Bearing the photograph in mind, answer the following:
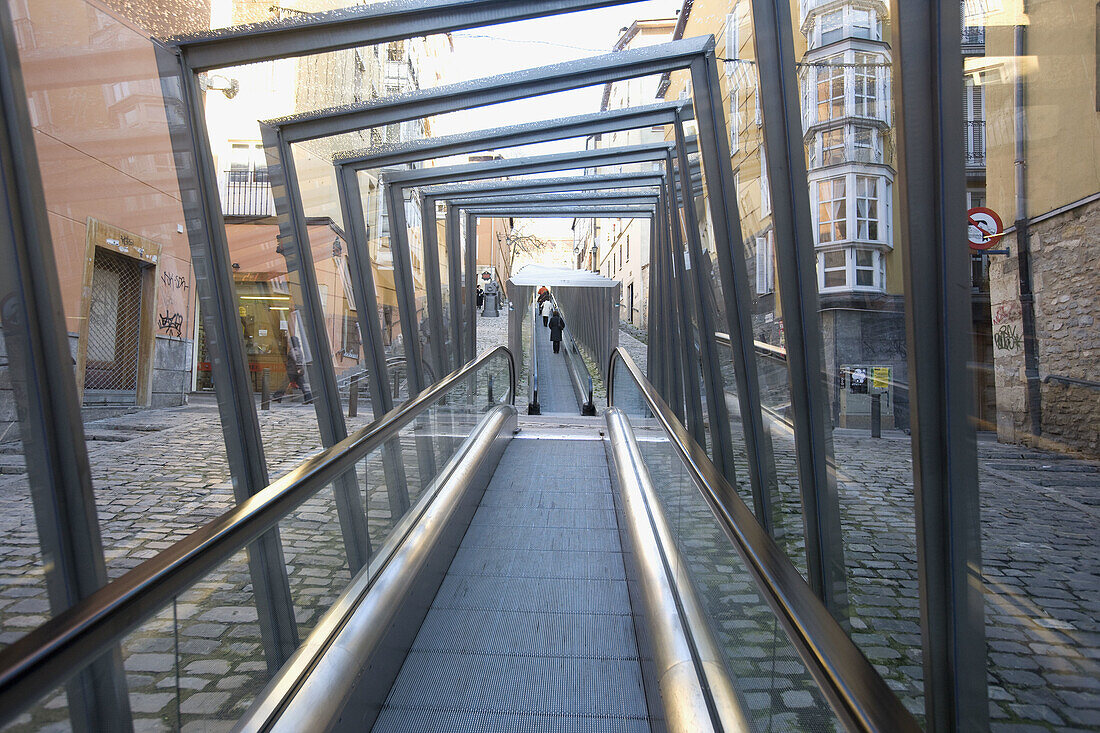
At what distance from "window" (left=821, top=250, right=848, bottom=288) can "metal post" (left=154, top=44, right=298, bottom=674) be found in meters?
2.92

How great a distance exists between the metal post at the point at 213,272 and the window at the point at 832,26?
302cm

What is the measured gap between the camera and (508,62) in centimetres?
629

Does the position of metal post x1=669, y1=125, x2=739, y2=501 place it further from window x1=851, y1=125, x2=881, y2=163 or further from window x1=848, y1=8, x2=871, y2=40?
window x1=848, y1=8, x2=871, y2=40

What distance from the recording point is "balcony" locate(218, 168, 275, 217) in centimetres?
443

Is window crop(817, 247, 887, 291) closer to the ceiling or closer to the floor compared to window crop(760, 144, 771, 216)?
closer to the floor

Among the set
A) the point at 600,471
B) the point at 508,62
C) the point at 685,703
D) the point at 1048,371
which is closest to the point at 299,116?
the point at 508,62

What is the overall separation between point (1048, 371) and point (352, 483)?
2662 millimetres

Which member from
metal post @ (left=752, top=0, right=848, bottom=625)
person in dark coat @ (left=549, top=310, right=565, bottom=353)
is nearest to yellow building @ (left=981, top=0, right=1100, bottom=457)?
metal post @ (left=752, top=0, right=848, bottom=625)

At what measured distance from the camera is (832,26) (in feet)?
10.4

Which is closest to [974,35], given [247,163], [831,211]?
[831,211]

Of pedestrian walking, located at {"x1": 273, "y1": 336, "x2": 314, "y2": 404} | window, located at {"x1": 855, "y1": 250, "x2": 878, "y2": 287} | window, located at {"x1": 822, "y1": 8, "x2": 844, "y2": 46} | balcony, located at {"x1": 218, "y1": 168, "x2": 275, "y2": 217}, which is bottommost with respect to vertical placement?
pedestrian walking, located at {"x1": 273, "y1": 336, "x2": 314, "y2": 404}

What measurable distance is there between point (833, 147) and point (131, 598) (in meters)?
3.04

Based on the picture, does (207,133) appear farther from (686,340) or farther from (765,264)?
(686,340)

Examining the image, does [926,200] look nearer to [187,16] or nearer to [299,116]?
[187,16]
